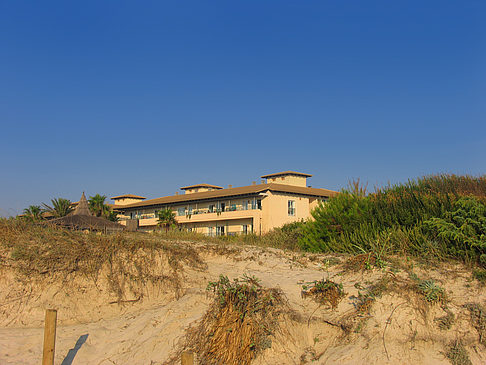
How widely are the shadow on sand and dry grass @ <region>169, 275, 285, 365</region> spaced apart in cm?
223

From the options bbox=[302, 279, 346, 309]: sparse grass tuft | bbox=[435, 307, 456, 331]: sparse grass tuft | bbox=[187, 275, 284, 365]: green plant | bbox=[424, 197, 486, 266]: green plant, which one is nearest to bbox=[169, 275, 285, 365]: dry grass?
bbox=[187, 275, 284, 365]: green plant

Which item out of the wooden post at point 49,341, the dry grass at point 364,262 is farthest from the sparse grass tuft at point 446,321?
the wooden post at point 49,341

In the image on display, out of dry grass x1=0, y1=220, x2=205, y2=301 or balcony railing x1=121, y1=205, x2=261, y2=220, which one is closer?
dry grass x1=0, y1=220, x2=205, y2=301

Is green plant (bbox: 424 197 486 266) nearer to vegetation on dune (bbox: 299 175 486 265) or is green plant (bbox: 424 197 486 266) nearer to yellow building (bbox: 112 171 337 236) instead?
vegetation on dune (bbox: 299 175 486 265)

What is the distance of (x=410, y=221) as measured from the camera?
40.8ft

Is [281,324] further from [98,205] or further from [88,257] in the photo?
[98,205]

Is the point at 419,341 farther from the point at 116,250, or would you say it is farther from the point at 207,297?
the point at 116,250

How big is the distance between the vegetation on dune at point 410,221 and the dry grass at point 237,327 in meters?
3.84

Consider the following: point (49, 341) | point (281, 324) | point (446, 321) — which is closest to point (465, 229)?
point (446, 321)

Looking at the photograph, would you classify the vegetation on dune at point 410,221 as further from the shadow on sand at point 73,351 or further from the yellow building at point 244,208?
the yellow building at point 244,208

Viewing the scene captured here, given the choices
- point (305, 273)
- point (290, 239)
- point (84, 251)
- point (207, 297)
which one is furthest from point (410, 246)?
point (84, 251)

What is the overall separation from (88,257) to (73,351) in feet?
11.0

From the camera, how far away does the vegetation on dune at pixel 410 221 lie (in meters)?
10.1

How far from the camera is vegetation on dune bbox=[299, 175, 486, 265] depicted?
33.1 ft
